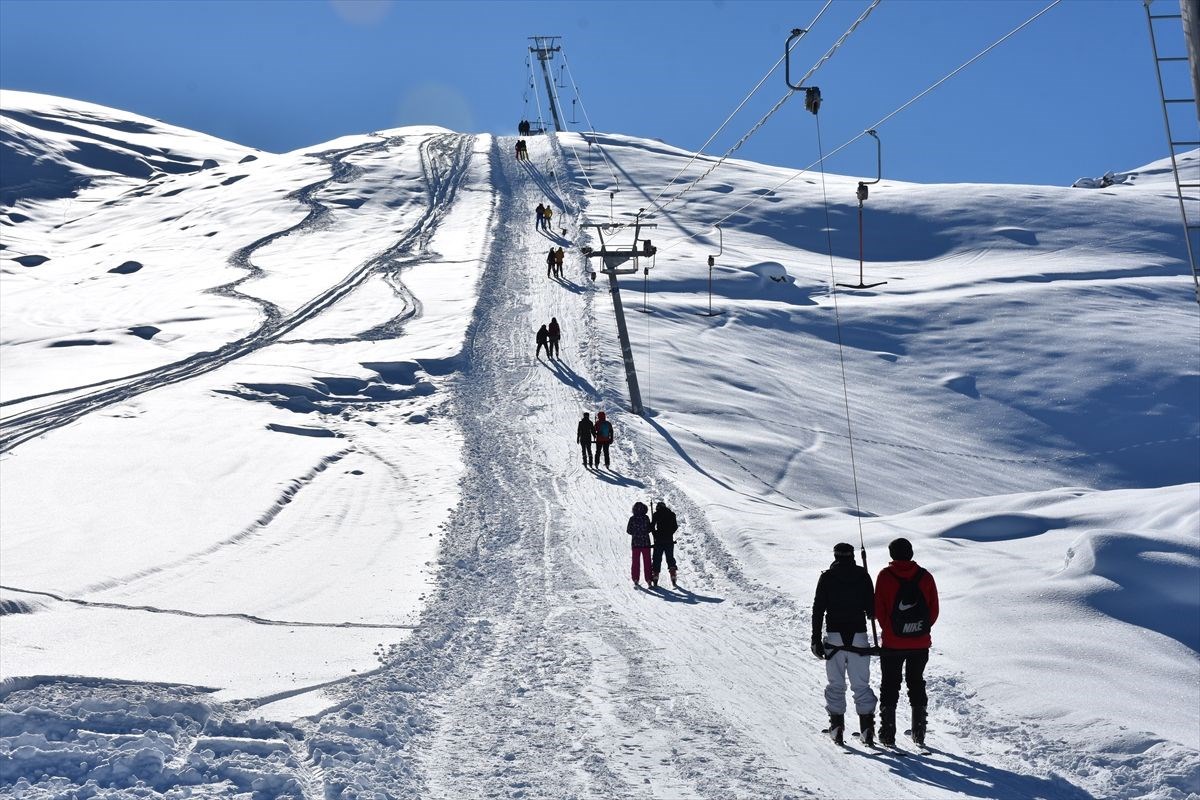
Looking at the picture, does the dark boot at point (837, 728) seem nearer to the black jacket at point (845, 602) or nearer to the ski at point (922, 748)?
the ski at point (922, 748)

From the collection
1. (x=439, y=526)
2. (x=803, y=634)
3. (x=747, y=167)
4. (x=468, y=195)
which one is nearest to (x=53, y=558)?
(x=439, y=526)

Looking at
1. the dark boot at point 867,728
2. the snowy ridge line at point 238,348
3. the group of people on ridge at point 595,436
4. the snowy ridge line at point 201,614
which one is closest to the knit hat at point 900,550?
the dark boot at point 867,728

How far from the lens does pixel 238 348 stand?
34750 mm

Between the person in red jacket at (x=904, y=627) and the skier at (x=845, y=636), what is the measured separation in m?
0.12

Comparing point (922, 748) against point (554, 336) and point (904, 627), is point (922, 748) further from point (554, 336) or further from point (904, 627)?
point (554, 336)

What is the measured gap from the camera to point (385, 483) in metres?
22.3

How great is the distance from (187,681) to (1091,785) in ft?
26.6

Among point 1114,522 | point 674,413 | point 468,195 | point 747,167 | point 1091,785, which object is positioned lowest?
point 1091,785

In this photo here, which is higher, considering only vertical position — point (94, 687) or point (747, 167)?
point (747, 167)

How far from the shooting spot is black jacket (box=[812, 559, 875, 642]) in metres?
8.95

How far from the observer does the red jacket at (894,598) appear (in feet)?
28.7

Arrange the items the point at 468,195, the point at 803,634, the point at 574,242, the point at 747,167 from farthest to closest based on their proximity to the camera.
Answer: the point at 747,167 → the point at 468,195 → the point at 574,242 → the point at 803,634

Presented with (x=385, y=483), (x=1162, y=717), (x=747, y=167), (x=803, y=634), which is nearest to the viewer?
(x=1162, y=717)

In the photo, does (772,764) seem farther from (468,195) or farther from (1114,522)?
(468,195)
